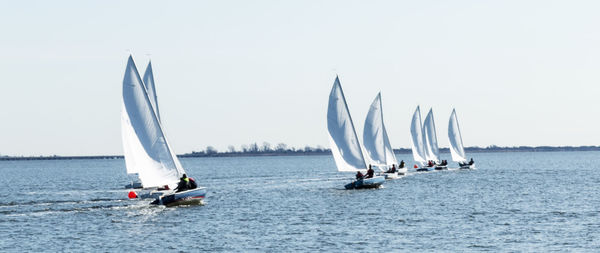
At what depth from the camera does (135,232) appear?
4669cm

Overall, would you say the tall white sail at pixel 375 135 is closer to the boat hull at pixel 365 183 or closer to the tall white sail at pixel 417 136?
the boat hull at pixel 365 183

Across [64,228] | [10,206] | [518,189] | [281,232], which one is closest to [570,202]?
[518,189]

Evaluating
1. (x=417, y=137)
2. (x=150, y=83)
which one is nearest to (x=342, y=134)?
(x=150, y=83)

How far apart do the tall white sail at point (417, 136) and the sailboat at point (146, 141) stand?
255 feet

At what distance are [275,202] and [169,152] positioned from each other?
10911 millimetres

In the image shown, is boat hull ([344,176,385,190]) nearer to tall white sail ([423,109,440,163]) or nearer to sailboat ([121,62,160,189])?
sailboat ([121,62,160,189])

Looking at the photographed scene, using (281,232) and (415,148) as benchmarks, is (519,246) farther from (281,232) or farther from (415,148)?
(415,148)

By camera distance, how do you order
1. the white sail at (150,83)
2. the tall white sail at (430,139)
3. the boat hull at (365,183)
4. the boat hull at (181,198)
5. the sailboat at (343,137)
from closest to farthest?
the boat hull at (181,198), the sailboat at (343,137), the boat hull at (365,183), the white sail at (150,83), the tall white sail at (430,139)

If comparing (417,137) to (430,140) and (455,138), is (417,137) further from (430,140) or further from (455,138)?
(455,138)

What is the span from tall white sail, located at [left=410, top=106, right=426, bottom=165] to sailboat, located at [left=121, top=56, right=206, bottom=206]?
77698 millimetres

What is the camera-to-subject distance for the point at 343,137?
7556 cm

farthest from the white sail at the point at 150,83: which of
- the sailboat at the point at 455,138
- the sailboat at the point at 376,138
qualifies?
the sailboat at the point at 455,138

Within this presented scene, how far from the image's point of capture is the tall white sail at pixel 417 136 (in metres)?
134

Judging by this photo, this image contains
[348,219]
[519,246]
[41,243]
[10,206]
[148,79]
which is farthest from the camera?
[148,79]
